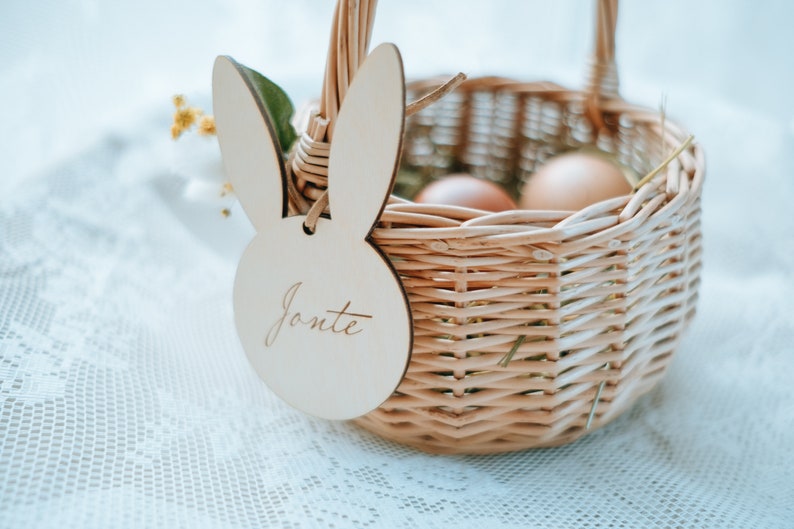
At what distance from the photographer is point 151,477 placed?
548mm

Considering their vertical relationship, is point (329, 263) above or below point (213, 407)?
above

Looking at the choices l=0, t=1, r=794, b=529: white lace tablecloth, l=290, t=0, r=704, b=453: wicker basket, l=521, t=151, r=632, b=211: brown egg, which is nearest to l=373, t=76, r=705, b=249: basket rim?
l=290, t=0, r=704, b=453: wicker basket

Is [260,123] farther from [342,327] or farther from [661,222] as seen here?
[661,222]

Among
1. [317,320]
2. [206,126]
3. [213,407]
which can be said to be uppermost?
[206,126]

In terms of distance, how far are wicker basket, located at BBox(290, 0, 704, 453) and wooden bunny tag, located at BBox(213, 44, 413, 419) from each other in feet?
0.08

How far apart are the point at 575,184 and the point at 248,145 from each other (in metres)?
0.35

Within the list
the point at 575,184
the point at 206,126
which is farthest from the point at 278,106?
the point at 575,184

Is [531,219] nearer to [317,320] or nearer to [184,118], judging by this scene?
[317,320]

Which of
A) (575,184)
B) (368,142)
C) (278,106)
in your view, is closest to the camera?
(368,142)

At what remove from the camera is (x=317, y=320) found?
533mm

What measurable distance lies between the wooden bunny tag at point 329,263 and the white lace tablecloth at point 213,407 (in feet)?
0.26

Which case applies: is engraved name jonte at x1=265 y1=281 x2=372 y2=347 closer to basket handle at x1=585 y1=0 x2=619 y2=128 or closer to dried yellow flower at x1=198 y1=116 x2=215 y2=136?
dried yellow flower at x1=198 y1=116 x2=215 y2=136

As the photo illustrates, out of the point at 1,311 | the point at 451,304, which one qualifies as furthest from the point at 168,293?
the point at 451,304

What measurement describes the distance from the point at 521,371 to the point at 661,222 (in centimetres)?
16
